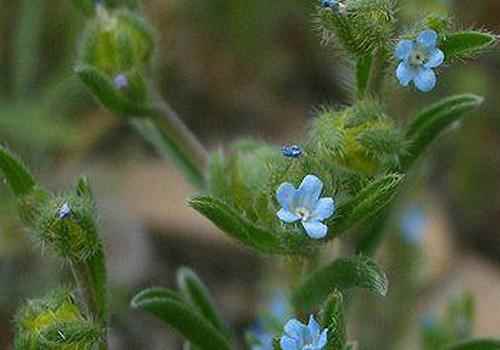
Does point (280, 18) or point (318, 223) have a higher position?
point (280, 18)

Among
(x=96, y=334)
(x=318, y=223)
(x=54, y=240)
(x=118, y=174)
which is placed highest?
(x=118, y=174)

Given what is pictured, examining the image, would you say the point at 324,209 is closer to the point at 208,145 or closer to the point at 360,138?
the point at 360,138

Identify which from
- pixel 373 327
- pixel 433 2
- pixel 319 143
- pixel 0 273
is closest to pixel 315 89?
pixel 373 327

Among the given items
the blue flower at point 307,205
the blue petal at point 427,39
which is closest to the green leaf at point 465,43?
the blue petal at point 427,39

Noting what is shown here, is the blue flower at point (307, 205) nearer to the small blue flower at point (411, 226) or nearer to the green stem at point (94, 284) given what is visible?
the green stem at point (94, 284)

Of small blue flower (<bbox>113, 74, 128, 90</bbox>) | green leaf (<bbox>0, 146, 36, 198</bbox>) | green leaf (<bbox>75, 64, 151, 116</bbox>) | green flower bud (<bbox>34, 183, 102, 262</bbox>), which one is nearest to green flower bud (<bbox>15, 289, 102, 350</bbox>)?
green flower bud (<bbox>34, 183, 102, 262</bbox>)

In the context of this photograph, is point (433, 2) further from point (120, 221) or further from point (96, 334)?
point (120, 221)

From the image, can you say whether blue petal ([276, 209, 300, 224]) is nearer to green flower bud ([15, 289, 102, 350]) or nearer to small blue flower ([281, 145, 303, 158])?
small blue flower ([281, 145, 303, 158])

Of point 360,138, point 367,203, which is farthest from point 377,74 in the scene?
point 367,203
